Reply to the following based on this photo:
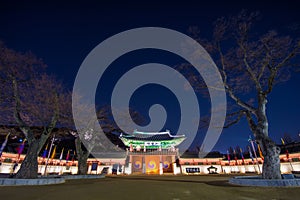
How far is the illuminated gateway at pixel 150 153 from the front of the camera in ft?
92.2

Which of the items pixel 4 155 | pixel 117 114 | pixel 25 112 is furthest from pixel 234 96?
pixel 4 155

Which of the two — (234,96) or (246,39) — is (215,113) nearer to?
(234,96)

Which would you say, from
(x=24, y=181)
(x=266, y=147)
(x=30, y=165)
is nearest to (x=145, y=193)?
(x=24, y=181)

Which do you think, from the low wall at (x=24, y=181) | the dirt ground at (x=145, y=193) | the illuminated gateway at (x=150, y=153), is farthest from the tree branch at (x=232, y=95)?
the illuminated gateway at (x=150, y=153)

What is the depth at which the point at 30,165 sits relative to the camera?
8.47 meters

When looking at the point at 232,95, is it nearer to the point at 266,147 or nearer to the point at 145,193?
the point at 266,147

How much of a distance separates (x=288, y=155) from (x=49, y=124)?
94.2 ft

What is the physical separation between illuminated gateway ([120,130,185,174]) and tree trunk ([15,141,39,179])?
62.2 feet

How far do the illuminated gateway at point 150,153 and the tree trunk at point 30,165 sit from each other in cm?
1895

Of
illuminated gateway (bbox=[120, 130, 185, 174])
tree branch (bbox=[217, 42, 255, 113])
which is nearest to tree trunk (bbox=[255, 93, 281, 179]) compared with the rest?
tree branch (bbox=[217, 42, 255, 113])

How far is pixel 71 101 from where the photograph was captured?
11.8 metres

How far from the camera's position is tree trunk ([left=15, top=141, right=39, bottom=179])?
26.8 ft

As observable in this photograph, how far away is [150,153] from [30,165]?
74.3 ft

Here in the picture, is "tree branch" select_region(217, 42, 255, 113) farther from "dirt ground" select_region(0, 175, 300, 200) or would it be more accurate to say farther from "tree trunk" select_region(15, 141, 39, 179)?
"tree trunk" select_region(15, 141, 39, 179)
